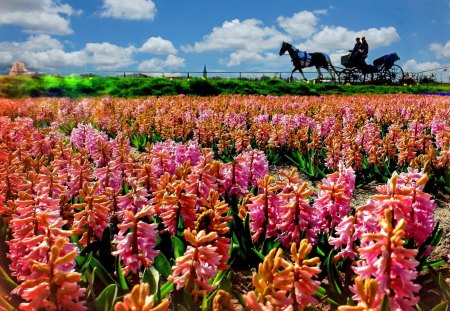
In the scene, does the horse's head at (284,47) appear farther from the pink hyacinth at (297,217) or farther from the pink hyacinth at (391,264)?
the pink hyacinth at (391,264)

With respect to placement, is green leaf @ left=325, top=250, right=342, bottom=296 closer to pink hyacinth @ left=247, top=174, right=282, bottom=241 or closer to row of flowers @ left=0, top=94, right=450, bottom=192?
pink hyacinth @ left=247, top=174, right=282, bottom=241

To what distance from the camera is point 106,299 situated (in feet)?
7.59

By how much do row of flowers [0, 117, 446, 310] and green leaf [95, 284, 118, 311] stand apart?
14 mm

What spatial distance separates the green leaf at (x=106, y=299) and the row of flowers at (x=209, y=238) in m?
0.01

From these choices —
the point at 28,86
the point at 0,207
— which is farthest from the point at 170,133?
the point at 28,86

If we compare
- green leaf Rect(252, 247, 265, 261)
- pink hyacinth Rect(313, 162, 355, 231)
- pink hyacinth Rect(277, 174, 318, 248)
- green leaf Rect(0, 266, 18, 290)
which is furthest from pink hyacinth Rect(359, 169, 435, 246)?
green leaf Rect(0, 266, 18, 290)

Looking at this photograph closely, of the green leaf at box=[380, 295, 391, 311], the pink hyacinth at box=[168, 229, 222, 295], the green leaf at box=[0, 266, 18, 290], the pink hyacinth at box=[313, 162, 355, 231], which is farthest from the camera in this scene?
the pink hyacinth at box=[313, 162, 355, 231]

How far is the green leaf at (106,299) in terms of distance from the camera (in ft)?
7.52

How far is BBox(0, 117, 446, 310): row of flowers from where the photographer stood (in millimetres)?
1695

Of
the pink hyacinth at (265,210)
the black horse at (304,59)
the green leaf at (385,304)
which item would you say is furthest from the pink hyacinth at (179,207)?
the black horse at (304,59)

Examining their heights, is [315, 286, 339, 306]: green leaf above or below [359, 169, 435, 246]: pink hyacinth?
below

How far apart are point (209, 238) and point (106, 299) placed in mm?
680

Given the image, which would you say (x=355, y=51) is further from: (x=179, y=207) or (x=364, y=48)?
(x=179, y=207)

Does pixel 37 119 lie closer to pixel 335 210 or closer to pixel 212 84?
pixel 335 210
